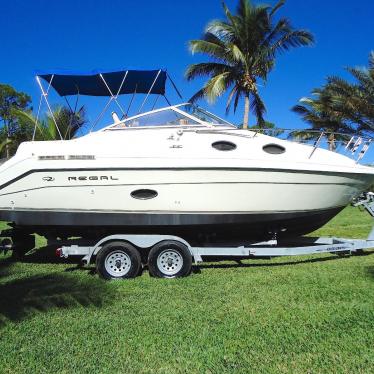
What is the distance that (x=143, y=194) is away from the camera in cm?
642

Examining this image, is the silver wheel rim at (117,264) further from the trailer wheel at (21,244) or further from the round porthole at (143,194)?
the trailer wheel at (21,244)

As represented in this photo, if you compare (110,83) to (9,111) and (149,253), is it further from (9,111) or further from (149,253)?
(9,111)

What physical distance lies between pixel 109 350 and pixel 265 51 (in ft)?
63.4

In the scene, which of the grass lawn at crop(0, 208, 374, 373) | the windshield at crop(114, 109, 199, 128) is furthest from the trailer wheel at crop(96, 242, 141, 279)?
the windshield at crop(114, 109, 199, 128)

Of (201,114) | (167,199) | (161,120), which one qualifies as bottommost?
(167,199)

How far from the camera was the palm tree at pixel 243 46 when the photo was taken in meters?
20.2

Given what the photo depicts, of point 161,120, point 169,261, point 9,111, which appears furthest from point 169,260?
point 9,111

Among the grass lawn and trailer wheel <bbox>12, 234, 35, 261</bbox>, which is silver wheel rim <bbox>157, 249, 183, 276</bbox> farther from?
trailer wheel <bbox>12, 234, 35, 261</bbox>

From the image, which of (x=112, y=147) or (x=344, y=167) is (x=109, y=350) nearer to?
(x=112, y=147)

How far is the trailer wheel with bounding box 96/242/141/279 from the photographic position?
20.8ft

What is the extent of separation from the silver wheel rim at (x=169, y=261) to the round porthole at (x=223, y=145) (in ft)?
5.86

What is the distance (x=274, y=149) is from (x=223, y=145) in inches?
33.1

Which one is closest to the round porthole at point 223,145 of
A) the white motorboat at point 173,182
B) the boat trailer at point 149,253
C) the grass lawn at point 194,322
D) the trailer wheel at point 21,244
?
the white motorboat at point 173,182

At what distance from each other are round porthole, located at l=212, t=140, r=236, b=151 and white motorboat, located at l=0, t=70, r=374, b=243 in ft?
0.05
